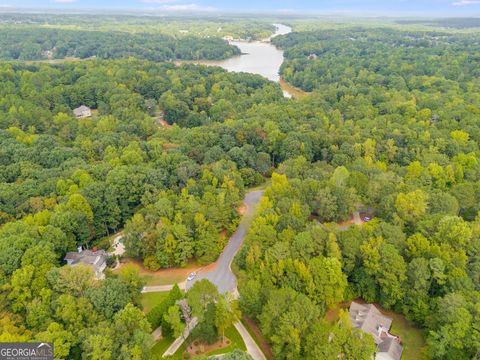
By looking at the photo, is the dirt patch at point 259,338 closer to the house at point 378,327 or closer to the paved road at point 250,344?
the paved road at point 250,344

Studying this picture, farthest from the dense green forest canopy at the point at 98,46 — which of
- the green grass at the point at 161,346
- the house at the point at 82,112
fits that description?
the green grass at the point at 161,346

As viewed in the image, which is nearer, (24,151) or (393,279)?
(393,279)

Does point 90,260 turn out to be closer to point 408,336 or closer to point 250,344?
point 250,344

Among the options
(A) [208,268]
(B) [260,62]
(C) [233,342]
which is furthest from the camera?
(B) [260,62]

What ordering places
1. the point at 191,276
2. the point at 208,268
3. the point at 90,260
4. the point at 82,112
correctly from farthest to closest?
the point at 82,112 → the point at 208,268 → the point at 191,276 → the point at 90,260

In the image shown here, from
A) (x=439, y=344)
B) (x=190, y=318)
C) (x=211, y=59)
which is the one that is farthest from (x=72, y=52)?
(x=439, y=344)

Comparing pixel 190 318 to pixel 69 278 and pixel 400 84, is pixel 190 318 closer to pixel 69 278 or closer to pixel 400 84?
pixel 69 278
